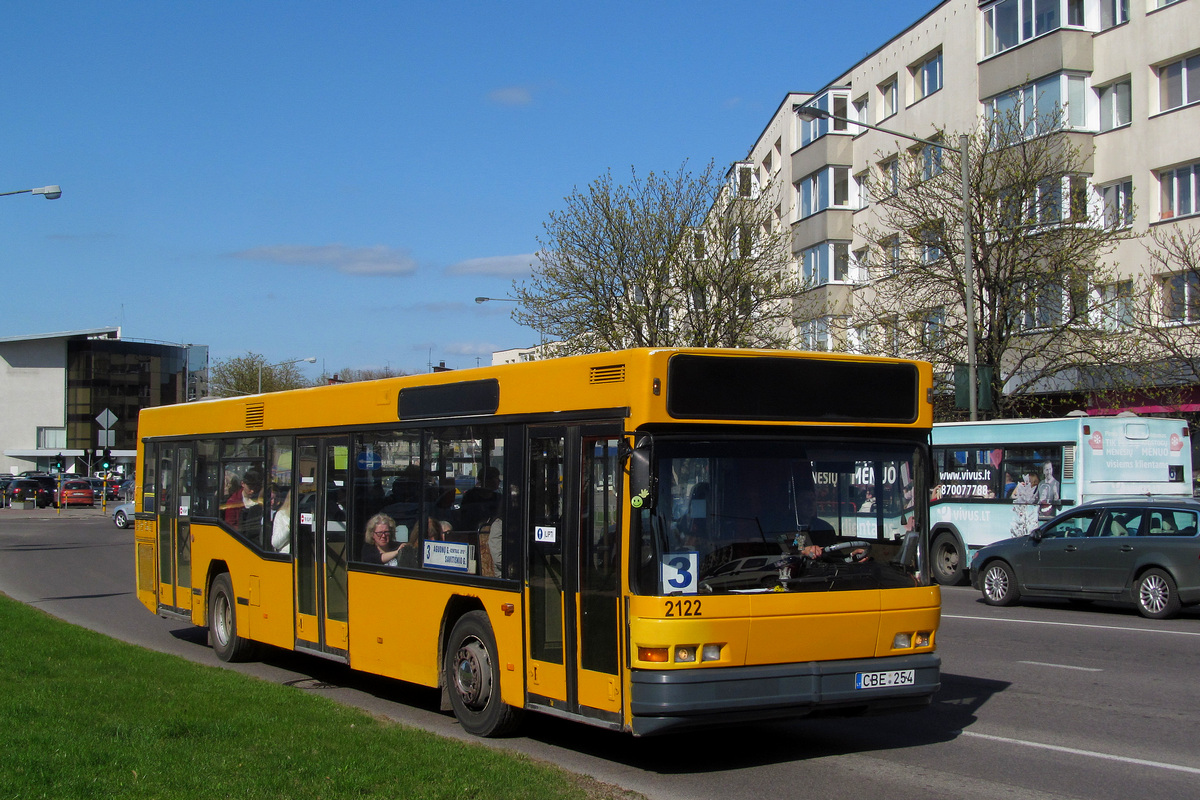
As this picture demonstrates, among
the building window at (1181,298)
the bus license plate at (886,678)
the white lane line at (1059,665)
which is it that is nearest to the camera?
the bus license plate at (886,678)

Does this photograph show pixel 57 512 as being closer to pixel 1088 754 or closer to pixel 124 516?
pixel 124 516

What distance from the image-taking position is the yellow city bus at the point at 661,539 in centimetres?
718

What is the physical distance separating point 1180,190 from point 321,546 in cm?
2781

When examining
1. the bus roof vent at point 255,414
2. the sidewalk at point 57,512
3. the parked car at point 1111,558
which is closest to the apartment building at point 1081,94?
the parked car at point 1111,558

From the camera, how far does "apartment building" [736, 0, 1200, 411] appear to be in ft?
101

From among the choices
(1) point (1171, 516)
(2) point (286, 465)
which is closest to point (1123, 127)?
(1) point (1171, 516)

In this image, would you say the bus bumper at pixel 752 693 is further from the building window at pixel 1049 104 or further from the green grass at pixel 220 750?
the building window at pixel 1049 104

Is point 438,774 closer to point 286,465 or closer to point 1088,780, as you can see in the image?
point 1088,780

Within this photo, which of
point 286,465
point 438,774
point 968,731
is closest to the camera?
point 438,774

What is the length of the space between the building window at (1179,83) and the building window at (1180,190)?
66.9 inches

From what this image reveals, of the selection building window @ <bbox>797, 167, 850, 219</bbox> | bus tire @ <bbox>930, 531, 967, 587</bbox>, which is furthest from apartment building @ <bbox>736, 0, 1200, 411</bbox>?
bus tire @ <bbox>930, 531, 967, 587</bbox>

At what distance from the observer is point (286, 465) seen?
11.9m

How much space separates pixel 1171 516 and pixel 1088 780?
10336 mm

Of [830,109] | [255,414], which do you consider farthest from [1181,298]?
[255,414]
